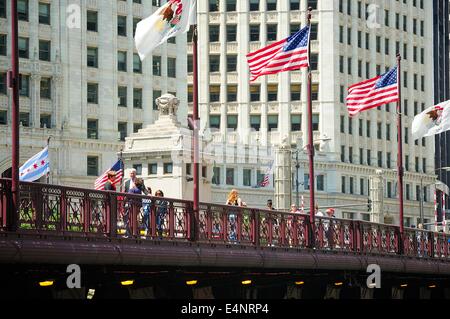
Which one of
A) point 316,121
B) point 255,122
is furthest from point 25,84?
point 316,121

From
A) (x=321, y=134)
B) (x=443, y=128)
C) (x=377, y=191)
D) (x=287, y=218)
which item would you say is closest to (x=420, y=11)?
(x=321, y=134)

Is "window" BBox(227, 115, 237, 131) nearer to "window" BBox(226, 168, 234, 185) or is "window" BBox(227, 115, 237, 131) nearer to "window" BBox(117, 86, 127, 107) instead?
"window" BBox(226, 168, 234, 185)

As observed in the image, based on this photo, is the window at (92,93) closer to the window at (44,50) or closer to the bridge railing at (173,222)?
the window at (44,50)

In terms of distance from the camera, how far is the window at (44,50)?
119 m

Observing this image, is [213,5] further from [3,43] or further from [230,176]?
[3,43]

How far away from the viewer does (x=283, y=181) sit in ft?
326

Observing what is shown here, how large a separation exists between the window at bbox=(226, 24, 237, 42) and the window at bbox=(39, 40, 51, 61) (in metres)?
44.7

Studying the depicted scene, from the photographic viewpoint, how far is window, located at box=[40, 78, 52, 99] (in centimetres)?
11920

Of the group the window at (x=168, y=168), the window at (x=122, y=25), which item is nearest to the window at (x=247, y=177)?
the window at (x=122, y=25)

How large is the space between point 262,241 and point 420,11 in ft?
434

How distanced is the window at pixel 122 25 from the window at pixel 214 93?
35.3 meters

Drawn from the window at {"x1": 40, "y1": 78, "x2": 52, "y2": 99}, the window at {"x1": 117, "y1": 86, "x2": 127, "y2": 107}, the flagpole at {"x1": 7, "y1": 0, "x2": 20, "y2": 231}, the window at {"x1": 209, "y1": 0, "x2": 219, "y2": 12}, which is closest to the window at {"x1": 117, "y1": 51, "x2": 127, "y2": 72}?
the window at {"x1": 117, "y1": 86, "x2": 127, "y2": 107}

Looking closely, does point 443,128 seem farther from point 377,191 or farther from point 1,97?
point 377,191

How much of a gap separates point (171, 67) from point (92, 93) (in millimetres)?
10262
